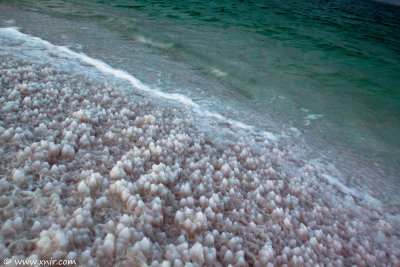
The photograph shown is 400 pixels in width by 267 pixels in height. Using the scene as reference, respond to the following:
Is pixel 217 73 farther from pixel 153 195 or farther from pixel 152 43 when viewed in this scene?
pixel 153 195

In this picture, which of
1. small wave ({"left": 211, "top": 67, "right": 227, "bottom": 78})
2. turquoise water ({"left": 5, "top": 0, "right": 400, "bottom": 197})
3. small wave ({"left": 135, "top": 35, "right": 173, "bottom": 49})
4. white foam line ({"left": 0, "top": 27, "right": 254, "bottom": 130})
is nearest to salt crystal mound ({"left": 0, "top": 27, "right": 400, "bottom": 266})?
white foam line ({"left": 0, "top": 27, "right": 254, "bottom": 130})

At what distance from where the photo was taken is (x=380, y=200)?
547 cm

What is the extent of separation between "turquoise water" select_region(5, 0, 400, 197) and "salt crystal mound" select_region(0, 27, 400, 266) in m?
2.44

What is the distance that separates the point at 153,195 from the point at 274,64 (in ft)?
36.6

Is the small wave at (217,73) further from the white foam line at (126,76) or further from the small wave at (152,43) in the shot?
the white foam line at (126,76)

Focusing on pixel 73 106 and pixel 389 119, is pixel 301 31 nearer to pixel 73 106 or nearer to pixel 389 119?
pixel 389 119

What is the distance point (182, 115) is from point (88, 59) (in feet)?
16.3

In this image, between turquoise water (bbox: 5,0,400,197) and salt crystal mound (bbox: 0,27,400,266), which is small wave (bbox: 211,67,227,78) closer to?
turquoise water (bbox: 5,0,400,197)

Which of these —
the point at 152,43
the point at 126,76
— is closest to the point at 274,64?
the point at 152,43

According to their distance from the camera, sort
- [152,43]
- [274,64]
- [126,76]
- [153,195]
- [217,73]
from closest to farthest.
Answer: [153,195] → [126,76] → [217,73] → [274,64] → [152,43]

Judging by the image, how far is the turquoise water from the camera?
8445 mm

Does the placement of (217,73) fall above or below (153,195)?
below

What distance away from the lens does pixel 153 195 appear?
3.99m

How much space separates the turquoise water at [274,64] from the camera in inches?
332
